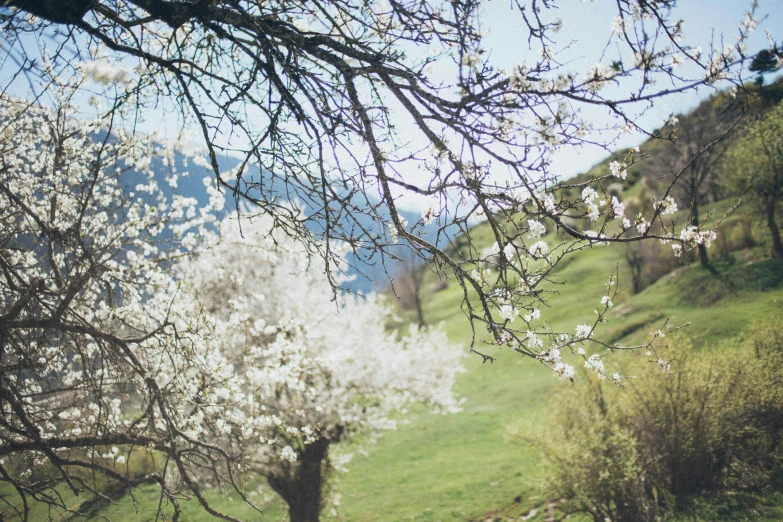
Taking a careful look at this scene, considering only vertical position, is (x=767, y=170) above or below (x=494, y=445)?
above

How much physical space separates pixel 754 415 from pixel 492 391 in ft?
57.9

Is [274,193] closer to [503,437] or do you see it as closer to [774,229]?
[503,437]

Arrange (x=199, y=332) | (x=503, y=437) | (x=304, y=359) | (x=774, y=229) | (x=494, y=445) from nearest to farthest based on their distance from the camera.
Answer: (x=199, y=332)
(x=304, y=359)
(x=774, y=229)
(x=503, y=437)
(x=494, y=445)

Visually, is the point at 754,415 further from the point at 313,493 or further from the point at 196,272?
the point at 196,272

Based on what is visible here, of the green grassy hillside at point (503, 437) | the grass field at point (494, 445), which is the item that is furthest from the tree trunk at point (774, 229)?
the grass field at point (494, 445)

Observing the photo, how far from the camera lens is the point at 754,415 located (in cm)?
843

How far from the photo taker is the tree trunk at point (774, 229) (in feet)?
44.8

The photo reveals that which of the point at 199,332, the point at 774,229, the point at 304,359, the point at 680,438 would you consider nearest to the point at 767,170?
the point at 774,229

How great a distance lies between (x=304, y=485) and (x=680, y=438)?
25.5 feet

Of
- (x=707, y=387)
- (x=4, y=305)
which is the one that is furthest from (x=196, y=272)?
(x=707, y=387)

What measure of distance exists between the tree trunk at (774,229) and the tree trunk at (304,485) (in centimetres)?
1426

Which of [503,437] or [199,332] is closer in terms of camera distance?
[199,332]

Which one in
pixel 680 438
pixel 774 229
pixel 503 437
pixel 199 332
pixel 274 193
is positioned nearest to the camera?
pixel 274 193

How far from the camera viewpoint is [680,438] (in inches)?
348
